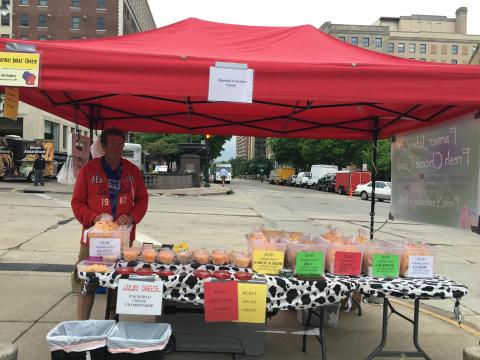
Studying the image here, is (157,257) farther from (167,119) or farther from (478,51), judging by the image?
(478,51)

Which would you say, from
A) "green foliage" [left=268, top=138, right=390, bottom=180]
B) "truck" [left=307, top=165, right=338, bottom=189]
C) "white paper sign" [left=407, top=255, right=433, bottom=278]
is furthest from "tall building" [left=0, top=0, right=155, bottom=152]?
"white paper sign" [left=407, top=255, right=433, bottom=278]

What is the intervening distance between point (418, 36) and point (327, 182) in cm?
7129

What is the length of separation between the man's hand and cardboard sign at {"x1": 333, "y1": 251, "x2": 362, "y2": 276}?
1948mm

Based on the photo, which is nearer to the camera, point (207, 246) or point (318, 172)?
point (207, 246)

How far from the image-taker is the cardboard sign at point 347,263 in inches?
140

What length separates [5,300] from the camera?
541 centimetres

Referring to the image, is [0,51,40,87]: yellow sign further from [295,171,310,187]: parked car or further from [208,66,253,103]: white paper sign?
[295,171,310,187]: parked car

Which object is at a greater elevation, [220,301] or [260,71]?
[260,71]

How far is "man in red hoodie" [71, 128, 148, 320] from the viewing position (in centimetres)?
417

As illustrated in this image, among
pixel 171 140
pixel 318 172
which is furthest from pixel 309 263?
pixel 171 140

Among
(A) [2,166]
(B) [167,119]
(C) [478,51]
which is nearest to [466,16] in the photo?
(C) [478,51]

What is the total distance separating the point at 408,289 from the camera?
334 centimetres

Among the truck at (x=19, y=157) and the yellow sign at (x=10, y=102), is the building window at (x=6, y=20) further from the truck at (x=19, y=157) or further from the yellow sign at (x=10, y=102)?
the yellow sign at (x=10, y=102)

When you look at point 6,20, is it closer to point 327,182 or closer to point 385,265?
point 327,182
